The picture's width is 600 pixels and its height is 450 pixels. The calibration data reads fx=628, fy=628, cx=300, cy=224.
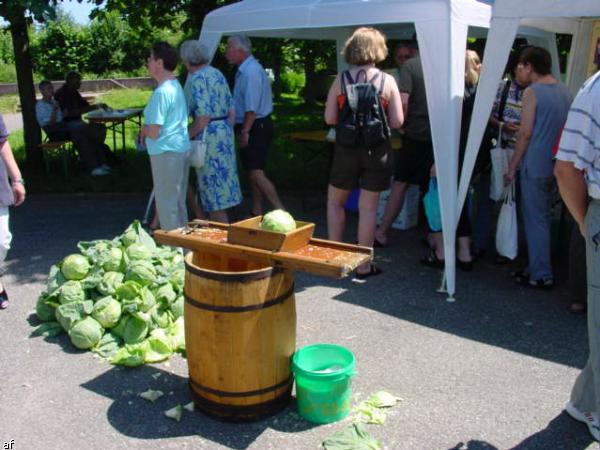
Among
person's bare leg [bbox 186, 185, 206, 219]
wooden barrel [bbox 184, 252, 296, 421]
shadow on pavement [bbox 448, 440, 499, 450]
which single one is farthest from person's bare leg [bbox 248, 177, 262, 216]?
shadow on pavement [bbox 448, 440, 499, 450]

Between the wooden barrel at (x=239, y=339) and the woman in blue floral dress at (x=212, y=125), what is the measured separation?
8.52ft

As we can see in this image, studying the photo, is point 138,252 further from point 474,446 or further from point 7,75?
point 7,75

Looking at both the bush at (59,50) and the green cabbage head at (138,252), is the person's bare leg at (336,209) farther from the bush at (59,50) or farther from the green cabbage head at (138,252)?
the bush at (59,50)

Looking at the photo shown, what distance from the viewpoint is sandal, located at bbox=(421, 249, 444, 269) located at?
538cm

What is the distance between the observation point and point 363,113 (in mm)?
4445

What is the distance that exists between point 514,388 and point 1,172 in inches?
131

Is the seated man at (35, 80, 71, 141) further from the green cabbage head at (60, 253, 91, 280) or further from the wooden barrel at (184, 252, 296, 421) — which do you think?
the wooden barrel at (184, 252, 296, 421)

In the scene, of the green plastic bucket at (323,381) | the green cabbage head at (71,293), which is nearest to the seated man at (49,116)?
the green cabbage head at (71,293)

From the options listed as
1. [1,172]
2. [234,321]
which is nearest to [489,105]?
[234,321]

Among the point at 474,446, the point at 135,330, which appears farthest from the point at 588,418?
the point at 135,330

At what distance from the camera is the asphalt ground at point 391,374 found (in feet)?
9.78

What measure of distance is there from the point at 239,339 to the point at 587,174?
161 cm

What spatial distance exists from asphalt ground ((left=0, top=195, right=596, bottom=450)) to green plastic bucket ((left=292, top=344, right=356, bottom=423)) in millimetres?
70

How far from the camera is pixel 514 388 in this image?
342cm
